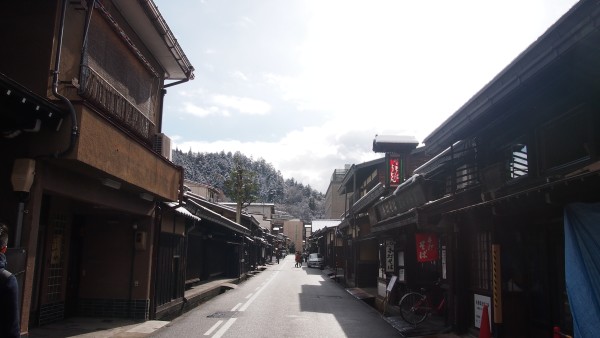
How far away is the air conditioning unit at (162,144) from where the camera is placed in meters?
15.6

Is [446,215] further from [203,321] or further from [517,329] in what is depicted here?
[203,321]

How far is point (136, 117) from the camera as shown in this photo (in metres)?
13.9

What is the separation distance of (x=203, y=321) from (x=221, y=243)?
1868 centimetres

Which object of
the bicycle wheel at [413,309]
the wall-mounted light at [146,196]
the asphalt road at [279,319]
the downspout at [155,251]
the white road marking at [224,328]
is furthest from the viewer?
the bicycle wheel at [413,309]

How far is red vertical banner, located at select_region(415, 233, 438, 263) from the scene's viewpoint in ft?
50.3

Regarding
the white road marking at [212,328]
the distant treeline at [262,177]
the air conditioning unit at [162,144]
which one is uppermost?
the distant treeline at [262,177]

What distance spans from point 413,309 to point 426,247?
2.02 metres

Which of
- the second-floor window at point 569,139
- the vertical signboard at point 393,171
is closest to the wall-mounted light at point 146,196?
the second-floor window at point 569,139

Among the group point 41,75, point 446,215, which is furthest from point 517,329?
point 41,75

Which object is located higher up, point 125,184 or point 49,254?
point 125,184

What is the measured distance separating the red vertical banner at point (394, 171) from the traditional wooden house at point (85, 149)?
9.42 m

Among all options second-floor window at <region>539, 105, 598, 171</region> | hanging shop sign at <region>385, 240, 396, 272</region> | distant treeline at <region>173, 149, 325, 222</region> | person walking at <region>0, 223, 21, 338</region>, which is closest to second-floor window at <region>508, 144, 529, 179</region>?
second-floor window at <region>539, 105, 598, 171</region>

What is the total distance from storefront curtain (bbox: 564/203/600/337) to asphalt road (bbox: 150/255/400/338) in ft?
24.3

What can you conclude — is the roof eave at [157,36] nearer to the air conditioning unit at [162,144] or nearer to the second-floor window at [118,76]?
the second-floor window at [118,76]
